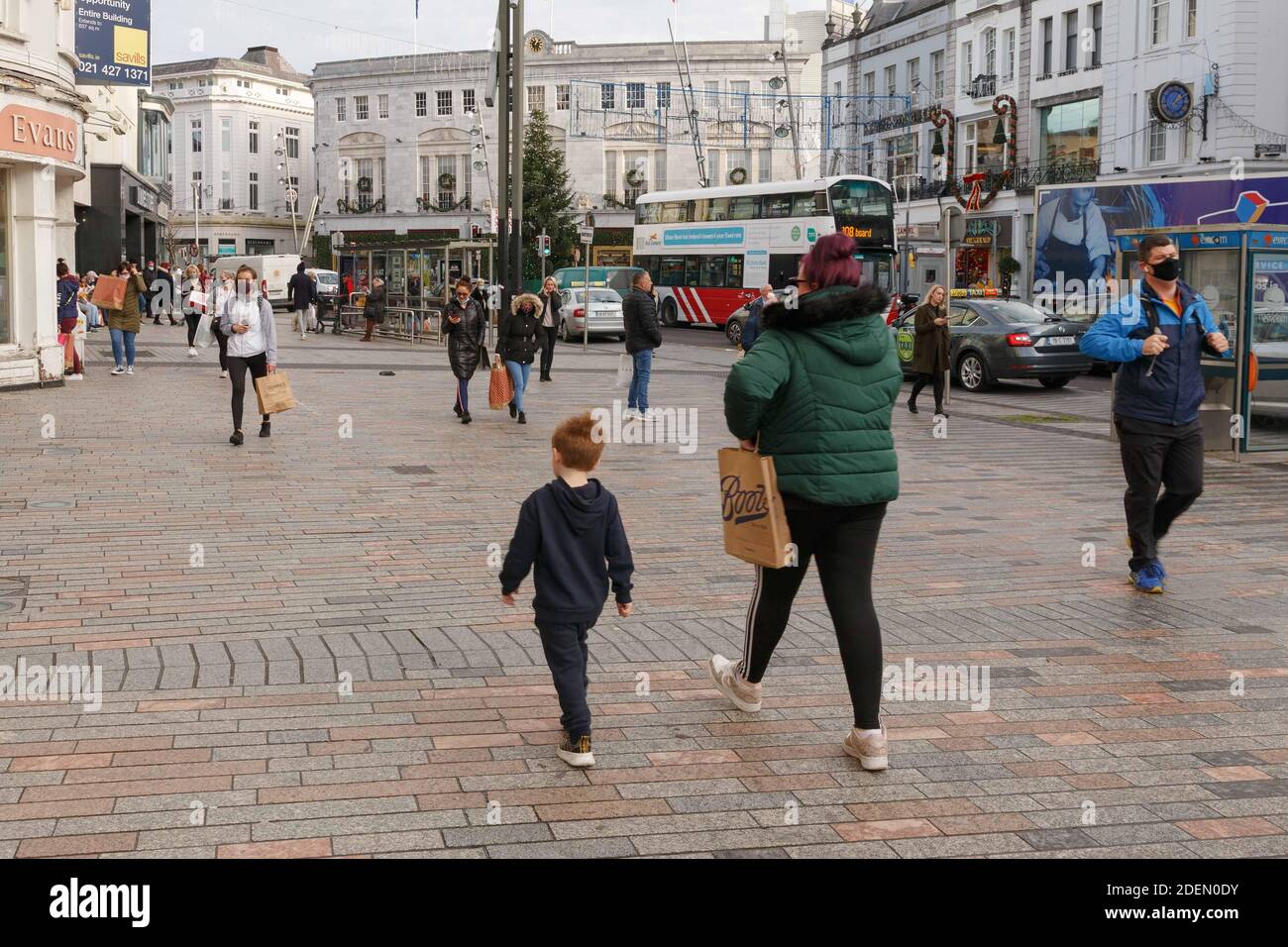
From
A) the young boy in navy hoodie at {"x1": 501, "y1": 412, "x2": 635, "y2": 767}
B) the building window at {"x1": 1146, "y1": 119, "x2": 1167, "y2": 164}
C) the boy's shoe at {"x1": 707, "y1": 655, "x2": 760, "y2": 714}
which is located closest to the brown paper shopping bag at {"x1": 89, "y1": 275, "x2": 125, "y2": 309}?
the boy's shoe at {"x1": 707, "y1": 655, "x2": 760, "y2": 714}

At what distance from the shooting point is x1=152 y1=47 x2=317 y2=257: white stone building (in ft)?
303

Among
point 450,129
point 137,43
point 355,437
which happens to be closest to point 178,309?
point 137,43

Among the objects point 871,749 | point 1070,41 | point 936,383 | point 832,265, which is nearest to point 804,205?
point 1070,41

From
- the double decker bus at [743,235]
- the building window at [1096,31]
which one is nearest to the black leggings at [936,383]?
the double decker bus at [743,235]

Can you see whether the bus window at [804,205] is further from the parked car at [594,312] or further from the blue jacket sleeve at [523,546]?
the blue jacket sleeve at [523,546]

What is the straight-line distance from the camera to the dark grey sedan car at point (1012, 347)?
22.1 m

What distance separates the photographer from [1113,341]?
7668 millimetres

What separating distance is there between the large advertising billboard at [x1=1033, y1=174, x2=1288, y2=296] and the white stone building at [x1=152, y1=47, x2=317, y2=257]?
69.5 metres

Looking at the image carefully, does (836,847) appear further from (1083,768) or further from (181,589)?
(181,589)

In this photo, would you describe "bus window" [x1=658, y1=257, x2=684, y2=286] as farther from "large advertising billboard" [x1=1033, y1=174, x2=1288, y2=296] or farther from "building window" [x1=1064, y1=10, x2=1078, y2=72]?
"large advertising billboard" [x1=1033, y1=174, x2=1288, y2=296]

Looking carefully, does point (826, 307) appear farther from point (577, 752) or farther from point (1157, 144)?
point (1157, 144)

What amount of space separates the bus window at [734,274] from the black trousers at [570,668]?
3615 centimetres

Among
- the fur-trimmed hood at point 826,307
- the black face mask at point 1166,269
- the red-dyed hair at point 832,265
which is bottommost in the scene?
the fur-trimmed hood at point 826,307

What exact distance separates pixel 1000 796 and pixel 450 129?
245ft
